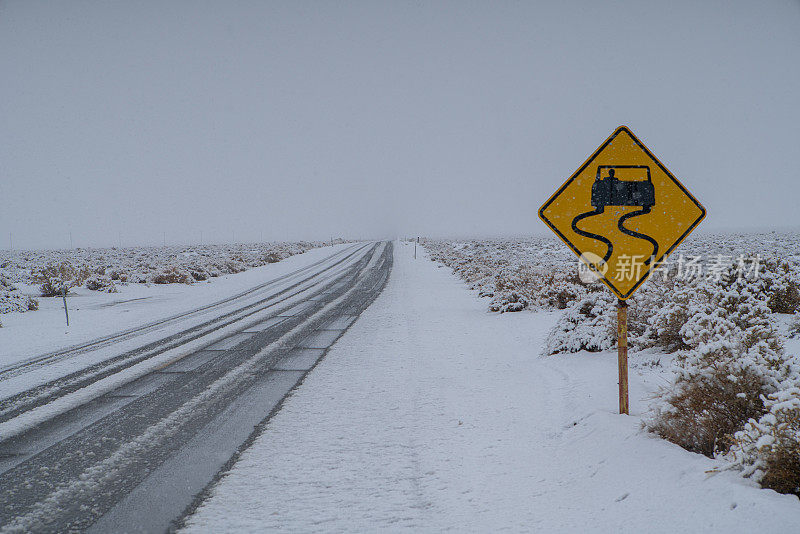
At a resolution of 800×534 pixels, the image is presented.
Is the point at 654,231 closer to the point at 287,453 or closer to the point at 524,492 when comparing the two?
the point at 524,492

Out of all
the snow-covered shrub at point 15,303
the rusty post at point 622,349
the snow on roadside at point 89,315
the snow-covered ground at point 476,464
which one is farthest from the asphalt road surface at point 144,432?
the snow-covered shrub at point 15,303

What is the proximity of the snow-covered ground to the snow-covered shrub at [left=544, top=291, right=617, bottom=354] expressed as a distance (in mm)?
344

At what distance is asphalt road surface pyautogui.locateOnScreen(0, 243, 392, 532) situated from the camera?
9.67ft

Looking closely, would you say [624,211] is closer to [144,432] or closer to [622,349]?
[622,349]

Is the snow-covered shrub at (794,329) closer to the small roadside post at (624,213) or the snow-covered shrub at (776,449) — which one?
the small roadside post at (624,213)

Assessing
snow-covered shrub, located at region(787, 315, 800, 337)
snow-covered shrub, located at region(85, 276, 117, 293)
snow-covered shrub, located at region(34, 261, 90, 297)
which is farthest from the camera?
snow-covered shrub, located at region(85, 276, 117, 293)

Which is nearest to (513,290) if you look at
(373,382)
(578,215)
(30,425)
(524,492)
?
(373,382)

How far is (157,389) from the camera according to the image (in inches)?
215

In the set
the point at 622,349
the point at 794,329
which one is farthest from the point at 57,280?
the point at 794,329

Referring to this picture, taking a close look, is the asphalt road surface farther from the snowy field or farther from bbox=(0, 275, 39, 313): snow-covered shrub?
bbox=(0, 275, 39, 313): snow-covered shrub

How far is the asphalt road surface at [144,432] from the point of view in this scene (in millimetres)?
2947

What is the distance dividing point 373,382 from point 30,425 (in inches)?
138

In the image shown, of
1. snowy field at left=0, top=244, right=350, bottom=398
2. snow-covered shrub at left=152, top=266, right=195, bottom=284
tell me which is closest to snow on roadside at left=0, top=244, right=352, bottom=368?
snowy field at left=0, top=244, right=350, bottom=398

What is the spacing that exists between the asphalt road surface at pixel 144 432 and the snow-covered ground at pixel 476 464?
12.3 inches
